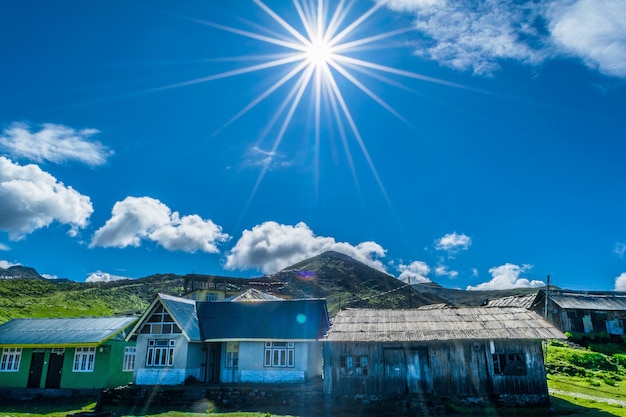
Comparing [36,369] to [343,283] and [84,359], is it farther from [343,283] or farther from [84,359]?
[343,283]

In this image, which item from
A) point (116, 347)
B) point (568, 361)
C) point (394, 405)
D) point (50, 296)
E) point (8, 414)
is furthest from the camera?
point (50, 296)

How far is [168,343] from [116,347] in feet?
14.7

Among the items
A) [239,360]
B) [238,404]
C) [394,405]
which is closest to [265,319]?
[239,360]

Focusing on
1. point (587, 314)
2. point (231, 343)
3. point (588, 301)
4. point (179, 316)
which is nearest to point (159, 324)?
point (179, 316)

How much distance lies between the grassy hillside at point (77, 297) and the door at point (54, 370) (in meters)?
30.0

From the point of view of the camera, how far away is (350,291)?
94.0 m

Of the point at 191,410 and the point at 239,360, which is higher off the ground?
the point at 239,360

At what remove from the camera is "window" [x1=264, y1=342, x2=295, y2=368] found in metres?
25.8

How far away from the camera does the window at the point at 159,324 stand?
2725 cm

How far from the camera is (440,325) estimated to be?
22.8 metres

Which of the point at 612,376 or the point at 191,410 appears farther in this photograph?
the point at 612,376

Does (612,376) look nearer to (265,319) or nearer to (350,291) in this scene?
(265,319)

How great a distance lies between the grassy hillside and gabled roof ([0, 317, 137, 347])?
25715 millimetres

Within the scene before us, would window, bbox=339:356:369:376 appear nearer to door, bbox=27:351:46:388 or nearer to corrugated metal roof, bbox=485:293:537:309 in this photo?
door, bbox=27:351:46:388
